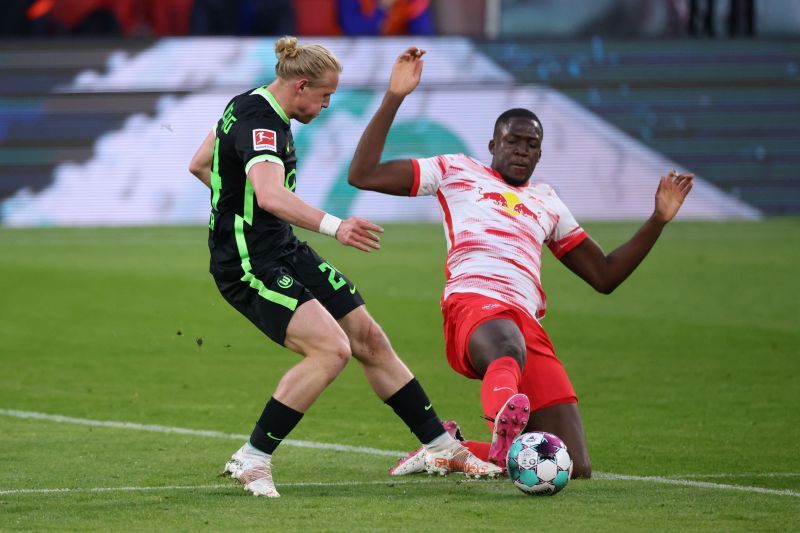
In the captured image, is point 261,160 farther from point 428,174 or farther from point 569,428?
point 569,428

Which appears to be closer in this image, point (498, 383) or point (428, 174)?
point (498, 383)

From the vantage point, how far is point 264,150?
21.7ft

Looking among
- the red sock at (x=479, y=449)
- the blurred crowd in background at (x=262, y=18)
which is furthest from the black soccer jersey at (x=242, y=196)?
the blurred crowd in background at (x=262, y=18)

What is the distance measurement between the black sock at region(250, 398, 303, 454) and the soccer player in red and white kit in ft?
2.61

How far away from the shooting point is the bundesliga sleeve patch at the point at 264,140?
664 cm

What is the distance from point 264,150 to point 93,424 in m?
3.26

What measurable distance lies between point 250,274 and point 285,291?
0.69 feet

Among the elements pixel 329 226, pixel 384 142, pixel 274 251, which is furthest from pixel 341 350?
pixel 384 142

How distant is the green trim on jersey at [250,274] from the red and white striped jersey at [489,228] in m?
1.06

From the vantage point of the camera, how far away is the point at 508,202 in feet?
25.6

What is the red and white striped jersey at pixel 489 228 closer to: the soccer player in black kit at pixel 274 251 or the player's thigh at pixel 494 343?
the player's thigh at pixel 494 343

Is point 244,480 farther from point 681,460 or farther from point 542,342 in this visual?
point 681,460

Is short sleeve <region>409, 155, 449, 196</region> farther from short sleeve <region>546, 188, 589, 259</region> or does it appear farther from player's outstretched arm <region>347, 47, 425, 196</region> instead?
short sleeve <region>546, 188, 589, 259</region>

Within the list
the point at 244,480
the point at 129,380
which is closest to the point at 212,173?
the point at 244,480
